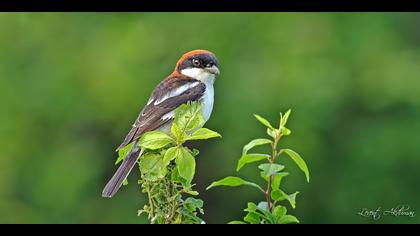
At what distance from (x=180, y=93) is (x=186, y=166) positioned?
8.79ft

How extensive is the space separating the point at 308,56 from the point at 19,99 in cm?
444

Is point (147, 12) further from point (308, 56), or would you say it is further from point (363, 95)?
point (363, 95)

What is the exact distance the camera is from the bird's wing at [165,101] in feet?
17.0

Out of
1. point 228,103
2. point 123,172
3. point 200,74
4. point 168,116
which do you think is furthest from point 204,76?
point 228,103

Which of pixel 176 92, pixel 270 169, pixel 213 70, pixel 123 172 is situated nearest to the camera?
pixel 270 169

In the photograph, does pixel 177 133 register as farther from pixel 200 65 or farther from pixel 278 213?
pixel 200 65

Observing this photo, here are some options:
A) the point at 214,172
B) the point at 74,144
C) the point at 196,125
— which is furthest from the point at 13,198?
the point at 196,125

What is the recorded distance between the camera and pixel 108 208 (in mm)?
11703

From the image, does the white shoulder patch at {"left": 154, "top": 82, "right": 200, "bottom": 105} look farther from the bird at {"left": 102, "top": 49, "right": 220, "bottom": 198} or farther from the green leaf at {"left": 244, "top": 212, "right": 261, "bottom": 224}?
the green leaf at {"left": 244, "top": 212, "right": 261, "bottom": 224}

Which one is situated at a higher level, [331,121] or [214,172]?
[331,121]

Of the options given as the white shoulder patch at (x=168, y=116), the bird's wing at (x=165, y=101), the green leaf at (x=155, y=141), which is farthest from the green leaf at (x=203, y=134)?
the white shoulder patch at (x=168, y=116)

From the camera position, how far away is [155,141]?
3.15 meters

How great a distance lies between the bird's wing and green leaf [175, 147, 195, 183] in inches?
72.1
